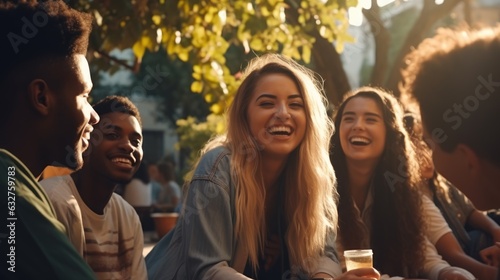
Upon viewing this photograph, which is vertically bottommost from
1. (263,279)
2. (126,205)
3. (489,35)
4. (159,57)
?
(263,279)

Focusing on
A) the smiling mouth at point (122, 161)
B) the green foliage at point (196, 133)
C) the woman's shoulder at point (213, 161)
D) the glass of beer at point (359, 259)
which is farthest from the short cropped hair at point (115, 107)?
the green foliage at point (196, 133)

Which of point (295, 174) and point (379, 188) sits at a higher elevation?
point (295, 174)

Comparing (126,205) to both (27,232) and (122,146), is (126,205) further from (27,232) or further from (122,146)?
(27,232)

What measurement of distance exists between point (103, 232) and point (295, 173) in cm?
105

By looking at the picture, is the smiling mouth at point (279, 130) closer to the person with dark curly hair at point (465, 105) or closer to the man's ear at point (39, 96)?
the person with dark curly hair at point (465, 105)

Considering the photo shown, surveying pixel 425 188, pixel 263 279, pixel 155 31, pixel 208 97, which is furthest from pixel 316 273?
pixel 208 97

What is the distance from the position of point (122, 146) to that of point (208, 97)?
4.29 meters

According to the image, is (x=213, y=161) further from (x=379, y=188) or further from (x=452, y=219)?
(x=452, y=219)

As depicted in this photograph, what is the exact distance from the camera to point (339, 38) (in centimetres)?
797

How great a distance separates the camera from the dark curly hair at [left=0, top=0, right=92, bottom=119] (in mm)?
2012

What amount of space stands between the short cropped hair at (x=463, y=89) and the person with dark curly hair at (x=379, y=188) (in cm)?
210

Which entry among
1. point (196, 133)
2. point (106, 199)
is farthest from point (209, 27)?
point (196, 133)

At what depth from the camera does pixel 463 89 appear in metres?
2.56

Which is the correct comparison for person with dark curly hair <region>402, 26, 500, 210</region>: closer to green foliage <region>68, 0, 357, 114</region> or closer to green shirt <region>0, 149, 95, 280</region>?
green shirt <region>0, 149, 95, 280</region>
